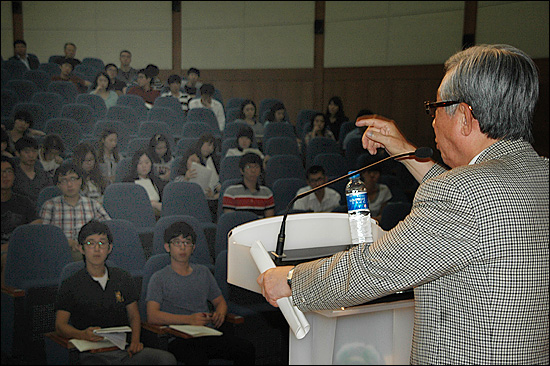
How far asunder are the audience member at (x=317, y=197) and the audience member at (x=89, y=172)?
1.01m

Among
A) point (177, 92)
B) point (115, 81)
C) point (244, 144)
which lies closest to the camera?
point (115, 81)

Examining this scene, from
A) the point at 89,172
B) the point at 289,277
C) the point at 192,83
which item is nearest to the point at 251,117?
the point at 192,83

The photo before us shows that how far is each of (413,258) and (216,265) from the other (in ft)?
6.64

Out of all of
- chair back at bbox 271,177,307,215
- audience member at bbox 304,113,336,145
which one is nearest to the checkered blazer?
chair back at bbox 271,177,307,215

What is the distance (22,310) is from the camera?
7.41ft

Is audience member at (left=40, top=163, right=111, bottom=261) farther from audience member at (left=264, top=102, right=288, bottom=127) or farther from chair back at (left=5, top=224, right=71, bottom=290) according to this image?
audience member at (left=264, top=102, right=288, bottom=127)

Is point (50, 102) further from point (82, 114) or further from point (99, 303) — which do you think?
point (99, 303)

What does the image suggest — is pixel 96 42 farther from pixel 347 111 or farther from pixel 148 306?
pixel 347 111

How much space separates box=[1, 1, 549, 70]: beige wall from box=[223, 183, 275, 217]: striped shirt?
662 millimetres

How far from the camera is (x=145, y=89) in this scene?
2602mm

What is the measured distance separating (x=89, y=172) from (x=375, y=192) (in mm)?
1566

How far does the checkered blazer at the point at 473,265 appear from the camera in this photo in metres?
0.64

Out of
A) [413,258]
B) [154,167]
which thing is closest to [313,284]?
[413,258]

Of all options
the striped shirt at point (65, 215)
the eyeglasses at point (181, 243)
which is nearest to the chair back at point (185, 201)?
the eyeglasses at point (181, 243)
